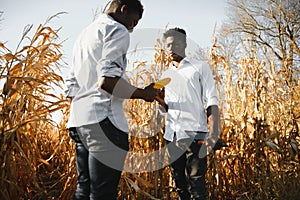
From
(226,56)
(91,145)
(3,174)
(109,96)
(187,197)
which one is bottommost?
(187,197)

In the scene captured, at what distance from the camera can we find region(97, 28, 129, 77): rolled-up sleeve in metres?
1.05

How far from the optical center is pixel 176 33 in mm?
2004

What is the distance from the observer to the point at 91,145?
1056 mm

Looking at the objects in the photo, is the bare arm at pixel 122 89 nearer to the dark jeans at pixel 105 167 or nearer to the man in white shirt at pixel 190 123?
the dark jeans at pixel 105 167

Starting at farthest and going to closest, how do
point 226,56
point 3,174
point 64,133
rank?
point 226,56
point 64,133
point 3,174

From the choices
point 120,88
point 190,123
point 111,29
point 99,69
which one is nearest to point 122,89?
point 120,88

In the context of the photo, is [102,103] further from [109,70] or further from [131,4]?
[131,4]

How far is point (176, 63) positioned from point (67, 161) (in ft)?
3.12

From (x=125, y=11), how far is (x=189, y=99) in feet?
2.54

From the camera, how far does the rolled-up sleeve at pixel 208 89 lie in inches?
70.4

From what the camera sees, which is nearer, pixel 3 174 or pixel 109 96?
pixel 109 96

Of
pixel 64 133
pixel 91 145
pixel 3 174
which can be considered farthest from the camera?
pixel 64 133

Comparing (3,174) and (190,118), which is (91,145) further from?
(190,118)

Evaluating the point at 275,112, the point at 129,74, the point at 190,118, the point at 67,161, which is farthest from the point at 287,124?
the point at 67,161
